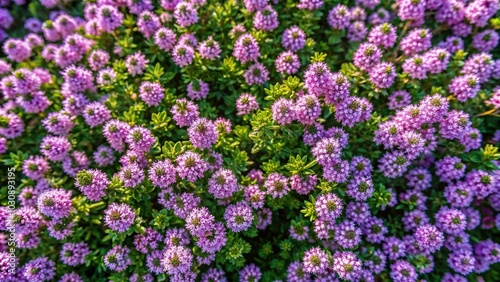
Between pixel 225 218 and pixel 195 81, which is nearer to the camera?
pixel 225 218

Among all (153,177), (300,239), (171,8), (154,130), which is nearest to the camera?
(153,177)

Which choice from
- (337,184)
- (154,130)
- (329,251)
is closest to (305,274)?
(329,251)

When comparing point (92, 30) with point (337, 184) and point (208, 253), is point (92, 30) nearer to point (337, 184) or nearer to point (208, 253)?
point (208, 253)

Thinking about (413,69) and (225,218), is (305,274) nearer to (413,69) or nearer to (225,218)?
(225,218)

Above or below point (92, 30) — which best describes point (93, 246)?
below

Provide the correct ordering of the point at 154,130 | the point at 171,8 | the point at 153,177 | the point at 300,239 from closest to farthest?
the point at 153,177
the point at 300,239
the point at 154,130
the point at 171,8

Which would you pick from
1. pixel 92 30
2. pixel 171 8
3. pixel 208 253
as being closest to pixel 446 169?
pixel 208 253

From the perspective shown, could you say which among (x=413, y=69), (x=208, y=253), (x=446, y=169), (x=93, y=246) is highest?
(x=413, y=69)
